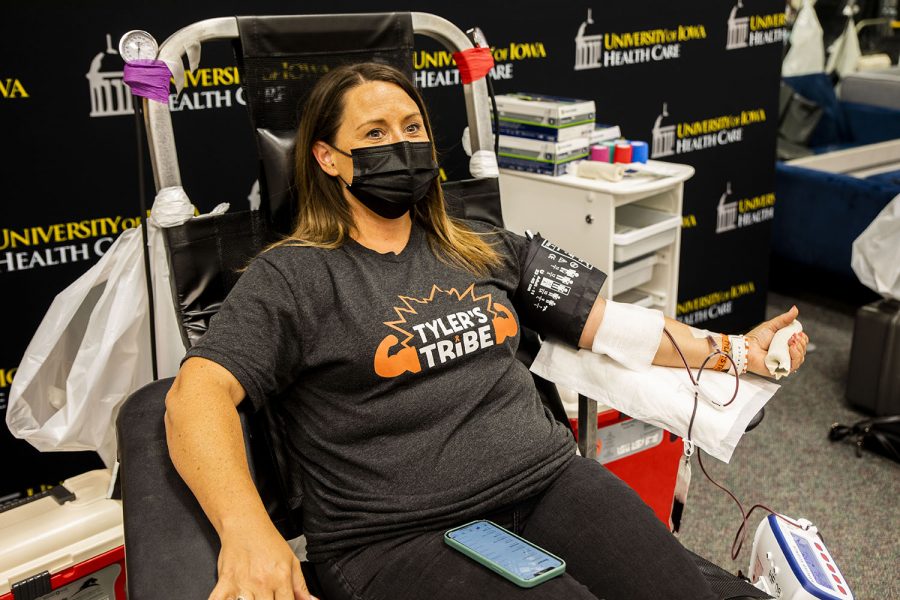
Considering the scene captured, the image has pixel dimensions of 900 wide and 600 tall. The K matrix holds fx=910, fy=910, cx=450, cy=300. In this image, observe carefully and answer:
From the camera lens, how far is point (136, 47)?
4.58 feet

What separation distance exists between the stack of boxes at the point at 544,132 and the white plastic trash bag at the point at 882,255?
3.19 feet

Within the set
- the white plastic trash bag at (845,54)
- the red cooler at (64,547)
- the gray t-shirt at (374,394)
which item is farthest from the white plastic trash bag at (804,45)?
the red cooler at (64,547)

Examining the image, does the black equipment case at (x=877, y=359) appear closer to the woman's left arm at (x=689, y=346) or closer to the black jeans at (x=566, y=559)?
the woman's left arm at (x=689, y=346)

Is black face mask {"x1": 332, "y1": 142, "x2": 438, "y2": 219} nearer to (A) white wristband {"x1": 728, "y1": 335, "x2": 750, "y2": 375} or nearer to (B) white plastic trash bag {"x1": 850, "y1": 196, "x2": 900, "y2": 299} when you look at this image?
(A) white wristband {"x1": 728, "y1": 335, "x2": 750, "y2": 375}

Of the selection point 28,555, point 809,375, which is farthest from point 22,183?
point 809,375

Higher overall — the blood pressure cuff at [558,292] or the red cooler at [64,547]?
the blood pressure cuff at [558,292]

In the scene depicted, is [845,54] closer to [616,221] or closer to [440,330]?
[616,221]

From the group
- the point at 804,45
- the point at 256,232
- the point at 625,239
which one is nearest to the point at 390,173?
the point at 256,232

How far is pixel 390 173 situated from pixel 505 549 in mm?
602

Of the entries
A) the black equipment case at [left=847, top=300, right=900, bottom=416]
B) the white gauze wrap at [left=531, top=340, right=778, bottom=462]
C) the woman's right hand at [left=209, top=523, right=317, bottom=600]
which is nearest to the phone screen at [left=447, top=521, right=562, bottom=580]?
the woman's right hand at [left=209, top=523, right=317, bottom=600]

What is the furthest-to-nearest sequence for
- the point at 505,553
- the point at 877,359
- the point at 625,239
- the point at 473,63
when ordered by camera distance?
the point at 877,359
the point at 625,239
the point at 473,63
the point at 505,553

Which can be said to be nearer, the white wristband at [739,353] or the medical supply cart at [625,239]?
the white wristband at [739,353]

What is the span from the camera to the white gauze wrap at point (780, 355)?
1534mm

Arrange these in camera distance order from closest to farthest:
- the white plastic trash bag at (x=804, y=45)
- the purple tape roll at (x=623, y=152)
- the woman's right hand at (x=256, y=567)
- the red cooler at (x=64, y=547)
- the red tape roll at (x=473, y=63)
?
the woman's right hand at (x=256, y=567), the red cooler at (x=64, y=547), the red tape roll at (x=473, y=63), the purple tape roll at (x=623, y=152), the white plastic trash bag at (x=804, y=45)
